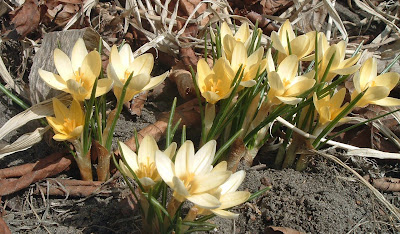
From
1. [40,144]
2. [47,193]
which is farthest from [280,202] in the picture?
[40,144]

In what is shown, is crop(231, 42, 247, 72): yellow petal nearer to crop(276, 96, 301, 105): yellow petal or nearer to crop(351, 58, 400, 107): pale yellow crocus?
crop(276, 96, 301, 105): yellow petal

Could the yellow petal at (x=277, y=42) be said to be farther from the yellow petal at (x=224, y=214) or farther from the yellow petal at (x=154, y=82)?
the yellow petal at (x=224, y=214)

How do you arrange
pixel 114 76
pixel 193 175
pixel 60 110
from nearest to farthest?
1. pixel 193 175
2. pixel 114 76
3. pixel 60 110

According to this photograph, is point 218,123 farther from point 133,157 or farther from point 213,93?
point 133,157

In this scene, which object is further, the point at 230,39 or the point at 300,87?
the point at 230,39

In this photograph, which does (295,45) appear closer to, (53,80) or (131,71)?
(131,71)

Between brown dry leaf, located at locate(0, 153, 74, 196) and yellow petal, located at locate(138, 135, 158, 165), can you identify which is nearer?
yellow petal, located at locate(138, 135, 158, 165)

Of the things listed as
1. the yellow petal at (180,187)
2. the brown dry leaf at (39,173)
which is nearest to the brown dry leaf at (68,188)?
the brown dry leaf at (39,173)

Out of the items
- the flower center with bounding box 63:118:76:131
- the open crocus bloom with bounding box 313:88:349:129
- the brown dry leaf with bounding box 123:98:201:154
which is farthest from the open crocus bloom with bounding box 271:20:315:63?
the flower center with bounding box 63:118:76:131

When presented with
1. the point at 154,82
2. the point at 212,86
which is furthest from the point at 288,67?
the point at 154,82
